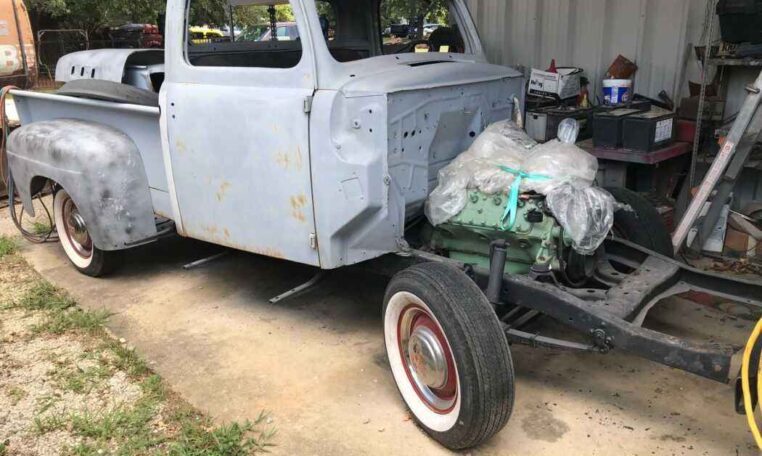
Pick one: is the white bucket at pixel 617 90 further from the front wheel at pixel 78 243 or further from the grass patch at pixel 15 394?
the grass patch at pixel 15 394

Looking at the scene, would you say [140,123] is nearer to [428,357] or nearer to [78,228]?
[78,228]

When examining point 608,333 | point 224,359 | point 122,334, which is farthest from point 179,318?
point 608,333

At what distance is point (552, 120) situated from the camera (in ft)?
17.5

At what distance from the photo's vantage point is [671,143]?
4965 mm

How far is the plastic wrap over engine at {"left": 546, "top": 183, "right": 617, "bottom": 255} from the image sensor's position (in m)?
3.00

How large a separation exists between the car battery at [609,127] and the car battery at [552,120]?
376mm

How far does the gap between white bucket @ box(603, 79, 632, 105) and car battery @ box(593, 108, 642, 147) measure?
0.32m

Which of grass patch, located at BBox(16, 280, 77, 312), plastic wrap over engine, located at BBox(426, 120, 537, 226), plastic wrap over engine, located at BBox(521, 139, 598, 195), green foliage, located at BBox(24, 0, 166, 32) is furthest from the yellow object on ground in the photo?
green foliage, located at BBox(24, 0, 166, 32)

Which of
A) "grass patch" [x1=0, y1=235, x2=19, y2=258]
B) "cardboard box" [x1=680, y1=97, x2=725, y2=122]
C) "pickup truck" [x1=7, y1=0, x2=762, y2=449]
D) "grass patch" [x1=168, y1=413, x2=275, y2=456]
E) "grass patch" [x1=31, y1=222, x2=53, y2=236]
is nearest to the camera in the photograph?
"pickup truck" [x1=7, y1=0, x2=762, y2=449]

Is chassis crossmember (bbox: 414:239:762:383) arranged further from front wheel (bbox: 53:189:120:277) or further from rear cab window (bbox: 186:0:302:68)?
front wheel (bbox: 53:189:120:277)

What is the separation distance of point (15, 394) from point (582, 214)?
9.82 feet

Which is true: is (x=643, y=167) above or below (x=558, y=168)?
below

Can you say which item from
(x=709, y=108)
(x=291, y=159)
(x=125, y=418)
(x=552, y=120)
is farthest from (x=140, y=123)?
(x=709, y=108)

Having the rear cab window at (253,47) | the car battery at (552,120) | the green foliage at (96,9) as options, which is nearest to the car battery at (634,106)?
the car battery at (552,120)
